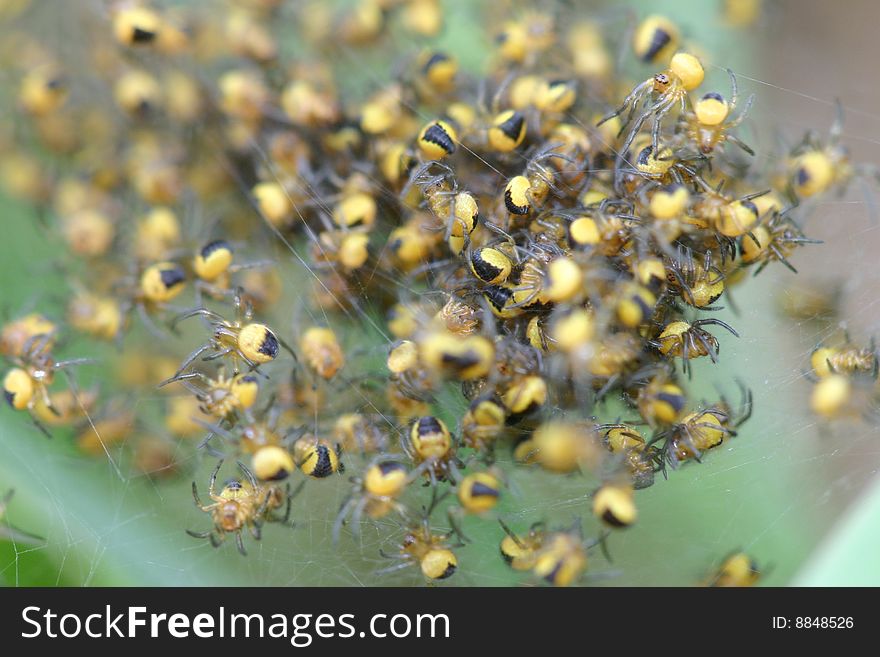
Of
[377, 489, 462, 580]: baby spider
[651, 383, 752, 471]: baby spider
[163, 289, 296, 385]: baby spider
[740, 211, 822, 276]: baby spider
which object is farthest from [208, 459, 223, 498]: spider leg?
[740, 211, 822, 276]: baby spider

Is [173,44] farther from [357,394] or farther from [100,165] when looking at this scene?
[357,394]

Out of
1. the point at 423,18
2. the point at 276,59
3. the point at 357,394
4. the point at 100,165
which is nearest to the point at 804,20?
the point at 423,18

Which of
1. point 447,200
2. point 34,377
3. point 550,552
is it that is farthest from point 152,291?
point 550,552

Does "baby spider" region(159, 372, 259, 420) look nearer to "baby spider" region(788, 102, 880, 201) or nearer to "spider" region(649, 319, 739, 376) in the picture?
"spider" region(649, 319, 739, 376)

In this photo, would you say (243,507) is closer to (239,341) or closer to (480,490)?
(239,341)

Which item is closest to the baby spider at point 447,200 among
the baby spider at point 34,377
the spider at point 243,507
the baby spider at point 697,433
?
the baby spider at point 697,433
